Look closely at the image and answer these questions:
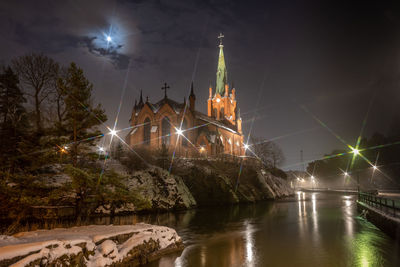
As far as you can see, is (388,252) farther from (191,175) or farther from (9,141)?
(191,175)

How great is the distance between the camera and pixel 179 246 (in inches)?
475

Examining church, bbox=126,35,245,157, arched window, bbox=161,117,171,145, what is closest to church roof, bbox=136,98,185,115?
church, bbox=126,35,245,157

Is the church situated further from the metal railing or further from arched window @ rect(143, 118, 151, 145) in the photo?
the metal railing

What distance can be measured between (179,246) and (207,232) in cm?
478

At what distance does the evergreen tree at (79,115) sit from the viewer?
12453 millimetres

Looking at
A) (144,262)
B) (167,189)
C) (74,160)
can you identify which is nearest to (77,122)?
(74,160)

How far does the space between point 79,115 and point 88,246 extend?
7.00 m

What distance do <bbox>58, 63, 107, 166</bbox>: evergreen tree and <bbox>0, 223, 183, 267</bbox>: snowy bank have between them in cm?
454

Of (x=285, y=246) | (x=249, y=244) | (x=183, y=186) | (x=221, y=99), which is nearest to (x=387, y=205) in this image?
(x=285, y=246)

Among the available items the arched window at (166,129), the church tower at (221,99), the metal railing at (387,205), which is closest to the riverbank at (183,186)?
the arched window at (166,129)

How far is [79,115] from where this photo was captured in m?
12.6

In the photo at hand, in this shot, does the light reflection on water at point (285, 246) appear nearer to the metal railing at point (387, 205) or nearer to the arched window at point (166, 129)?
the metal railing at point (387, 205)

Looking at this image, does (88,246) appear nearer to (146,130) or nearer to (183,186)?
(183,186)

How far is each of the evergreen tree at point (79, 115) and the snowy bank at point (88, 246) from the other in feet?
14.9
